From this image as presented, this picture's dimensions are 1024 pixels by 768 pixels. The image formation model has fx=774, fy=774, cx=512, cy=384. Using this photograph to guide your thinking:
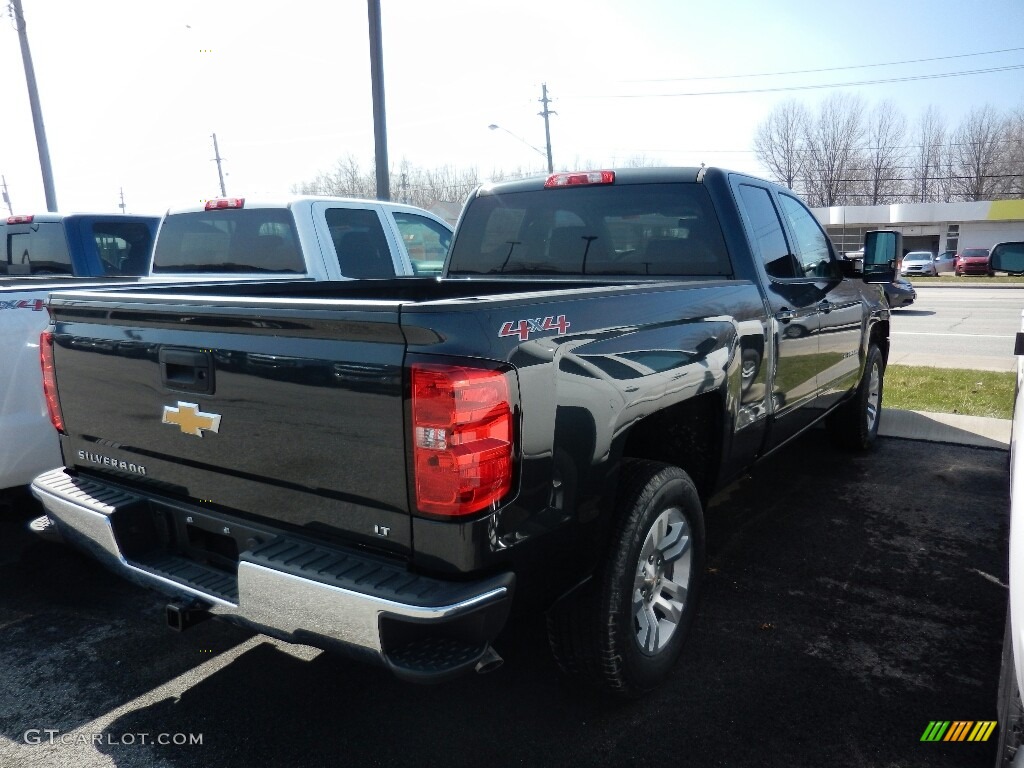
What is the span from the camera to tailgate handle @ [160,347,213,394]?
2430 millimetres

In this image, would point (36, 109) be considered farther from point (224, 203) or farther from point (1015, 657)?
point (1015, 657)

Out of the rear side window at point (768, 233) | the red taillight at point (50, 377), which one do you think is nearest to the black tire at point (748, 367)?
the rear side window at point (768, 233)

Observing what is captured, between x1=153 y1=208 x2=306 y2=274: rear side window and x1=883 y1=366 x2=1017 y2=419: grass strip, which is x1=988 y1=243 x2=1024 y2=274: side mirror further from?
x1=153 y1=208 x2=306 y2=274: rear side window

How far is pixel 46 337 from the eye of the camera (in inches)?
119

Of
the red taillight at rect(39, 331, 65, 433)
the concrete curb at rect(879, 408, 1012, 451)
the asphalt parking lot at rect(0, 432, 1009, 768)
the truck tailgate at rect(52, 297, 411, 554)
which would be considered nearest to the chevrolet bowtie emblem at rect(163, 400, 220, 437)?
the truck tailgate at rect(52, 297, 411, 554)

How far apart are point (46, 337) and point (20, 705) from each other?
4.59 ft

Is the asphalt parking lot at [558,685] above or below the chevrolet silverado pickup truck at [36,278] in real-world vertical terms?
below

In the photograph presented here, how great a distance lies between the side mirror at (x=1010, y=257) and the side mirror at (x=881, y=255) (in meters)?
0.79

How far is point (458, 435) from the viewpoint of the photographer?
79.6 inches

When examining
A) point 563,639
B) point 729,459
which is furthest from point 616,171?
point 563,639

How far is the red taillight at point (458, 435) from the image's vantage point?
201 centimetres

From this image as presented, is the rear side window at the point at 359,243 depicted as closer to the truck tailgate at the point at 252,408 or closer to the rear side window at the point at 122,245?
the rear side window at the point at 122,245

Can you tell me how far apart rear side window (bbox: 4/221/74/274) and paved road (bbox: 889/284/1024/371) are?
867cm

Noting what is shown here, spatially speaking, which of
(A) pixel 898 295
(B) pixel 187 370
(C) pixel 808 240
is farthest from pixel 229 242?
(A) pixel 898 295
